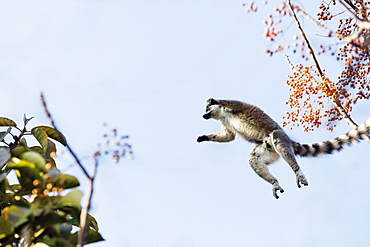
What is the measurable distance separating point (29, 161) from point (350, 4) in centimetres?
397

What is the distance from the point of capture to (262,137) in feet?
23.5

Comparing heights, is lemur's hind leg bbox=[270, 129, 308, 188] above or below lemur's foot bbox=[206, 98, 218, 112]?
below

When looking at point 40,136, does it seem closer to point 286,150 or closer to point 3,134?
point 3,134

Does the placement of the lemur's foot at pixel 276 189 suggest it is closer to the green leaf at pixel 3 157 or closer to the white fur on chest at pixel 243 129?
the white fur on chest at pixel 243 129

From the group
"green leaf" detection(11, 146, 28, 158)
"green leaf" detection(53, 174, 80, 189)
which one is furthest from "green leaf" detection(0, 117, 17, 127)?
"green leaf" detection(53, 174, 80, 189)

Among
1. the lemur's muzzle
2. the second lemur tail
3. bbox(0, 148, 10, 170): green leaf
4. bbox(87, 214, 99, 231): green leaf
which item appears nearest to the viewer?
bbox(0, 148, 10, 170): green leaf

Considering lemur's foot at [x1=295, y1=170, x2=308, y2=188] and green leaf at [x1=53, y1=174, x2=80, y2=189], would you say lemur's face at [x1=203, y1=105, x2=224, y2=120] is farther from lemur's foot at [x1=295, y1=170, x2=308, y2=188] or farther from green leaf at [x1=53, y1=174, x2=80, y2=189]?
green leaf at [x1=53, y1=174, x2=80, y2=189]

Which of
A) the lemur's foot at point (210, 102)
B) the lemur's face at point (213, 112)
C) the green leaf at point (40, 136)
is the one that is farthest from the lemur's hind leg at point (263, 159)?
the green leaf at point (40, 136)

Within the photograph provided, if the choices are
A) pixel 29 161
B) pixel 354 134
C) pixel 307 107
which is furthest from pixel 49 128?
pixel 354 134

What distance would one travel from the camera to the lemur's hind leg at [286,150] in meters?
6.30

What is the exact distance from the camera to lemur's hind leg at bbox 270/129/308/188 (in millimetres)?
6297

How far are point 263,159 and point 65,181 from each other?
182 inches

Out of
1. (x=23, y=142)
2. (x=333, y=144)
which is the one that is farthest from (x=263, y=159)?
(x=23, y=142)

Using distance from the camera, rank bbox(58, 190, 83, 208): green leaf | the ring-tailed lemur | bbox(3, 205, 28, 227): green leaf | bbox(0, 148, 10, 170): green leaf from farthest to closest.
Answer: the ring-tailed lemur → bbox(0, 148, 10, 170): green leaf → bbox(58, 190, 83, 208): green leaf → bbox(3, 205, 28, 227): green leaf
